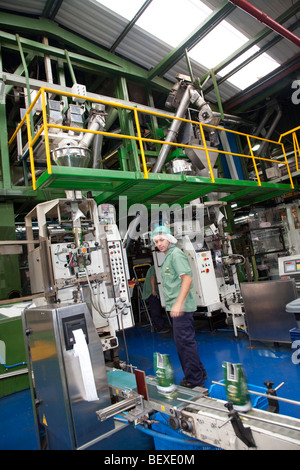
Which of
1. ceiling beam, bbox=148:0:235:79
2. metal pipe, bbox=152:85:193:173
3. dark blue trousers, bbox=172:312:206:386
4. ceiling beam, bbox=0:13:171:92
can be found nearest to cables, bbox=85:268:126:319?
dark blue trousers, bbox=172:312:206:386

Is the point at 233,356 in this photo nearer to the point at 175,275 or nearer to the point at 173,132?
the point at 175,275

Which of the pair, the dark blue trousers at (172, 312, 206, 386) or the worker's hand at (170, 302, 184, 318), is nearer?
the worker's hand at (170, 302, 184, 318)

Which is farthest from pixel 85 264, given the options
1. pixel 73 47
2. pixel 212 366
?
pixel 73 47

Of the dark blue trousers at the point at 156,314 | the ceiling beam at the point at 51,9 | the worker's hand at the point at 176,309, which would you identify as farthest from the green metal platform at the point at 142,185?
the ceiling beam at the point at 51,9

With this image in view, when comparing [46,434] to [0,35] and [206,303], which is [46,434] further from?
[0,35]

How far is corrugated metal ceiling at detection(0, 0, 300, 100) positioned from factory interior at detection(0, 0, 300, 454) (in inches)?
1.2

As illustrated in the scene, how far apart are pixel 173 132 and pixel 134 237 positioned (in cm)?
268

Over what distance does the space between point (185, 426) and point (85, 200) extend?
12.9ft

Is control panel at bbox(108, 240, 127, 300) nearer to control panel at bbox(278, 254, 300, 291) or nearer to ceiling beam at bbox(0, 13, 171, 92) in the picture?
control panel at bbox(278, 254, 300, 291)

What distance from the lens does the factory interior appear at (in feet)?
7.45

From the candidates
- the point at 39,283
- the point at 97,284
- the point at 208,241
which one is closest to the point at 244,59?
the point at 208,241

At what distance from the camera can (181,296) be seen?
359 cm

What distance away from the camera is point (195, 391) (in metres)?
2.22

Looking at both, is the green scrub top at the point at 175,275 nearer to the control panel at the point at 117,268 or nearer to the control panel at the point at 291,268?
the control panel at the point at 117,268
